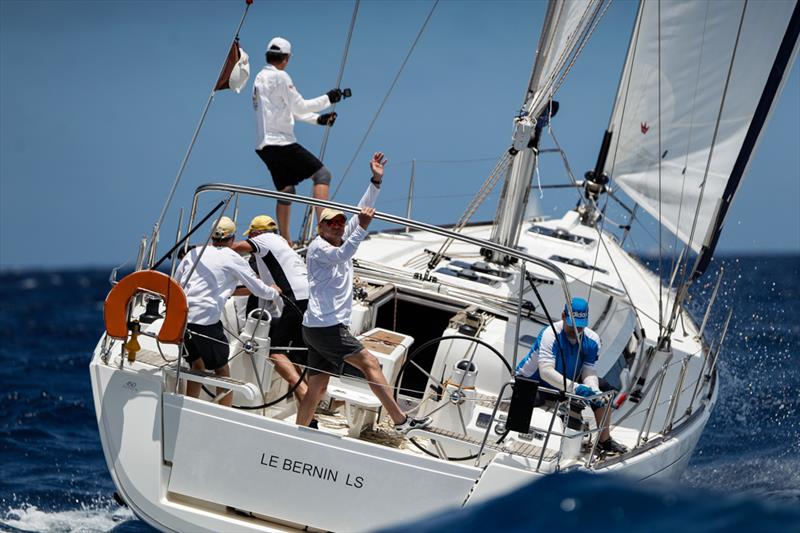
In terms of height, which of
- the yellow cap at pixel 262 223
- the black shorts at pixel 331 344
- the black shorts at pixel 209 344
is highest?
the yellow cap at pixel 262 223

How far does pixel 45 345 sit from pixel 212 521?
35.4 feet

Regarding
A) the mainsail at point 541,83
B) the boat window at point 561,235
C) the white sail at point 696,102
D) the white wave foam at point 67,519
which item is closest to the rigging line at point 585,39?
the mainsail at point 541,83

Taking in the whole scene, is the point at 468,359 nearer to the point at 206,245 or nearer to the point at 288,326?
the point at 288,326

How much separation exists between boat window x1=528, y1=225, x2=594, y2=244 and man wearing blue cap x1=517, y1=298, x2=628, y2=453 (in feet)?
15.0

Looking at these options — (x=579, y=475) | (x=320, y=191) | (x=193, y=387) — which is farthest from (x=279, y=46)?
(x=579, y=475)

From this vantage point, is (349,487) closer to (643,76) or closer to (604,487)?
(604,487)

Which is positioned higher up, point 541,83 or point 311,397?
point 541,83

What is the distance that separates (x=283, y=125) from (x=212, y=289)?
8.72 feet

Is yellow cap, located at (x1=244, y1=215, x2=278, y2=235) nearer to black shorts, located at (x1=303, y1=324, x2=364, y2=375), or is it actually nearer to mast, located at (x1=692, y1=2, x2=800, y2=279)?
black shorts, located at (x1=303, y1=324, x2=364, y2=375)

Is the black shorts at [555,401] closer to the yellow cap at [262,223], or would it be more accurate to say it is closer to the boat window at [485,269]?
the boat window at [485,269]

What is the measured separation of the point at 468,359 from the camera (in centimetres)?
614

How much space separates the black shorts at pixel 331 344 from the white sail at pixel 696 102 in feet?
10.9

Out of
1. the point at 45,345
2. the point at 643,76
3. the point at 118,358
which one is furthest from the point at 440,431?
the point at 45,345

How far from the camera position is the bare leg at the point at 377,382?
5.38 m
